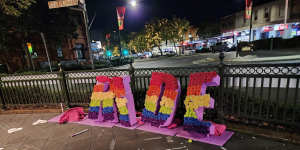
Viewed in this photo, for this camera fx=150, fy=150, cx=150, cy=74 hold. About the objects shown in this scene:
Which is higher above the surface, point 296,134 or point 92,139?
point 296,134

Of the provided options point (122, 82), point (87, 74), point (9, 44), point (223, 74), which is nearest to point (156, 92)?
point (122, 82)

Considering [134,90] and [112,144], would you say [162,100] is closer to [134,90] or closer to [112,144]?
[134,90]

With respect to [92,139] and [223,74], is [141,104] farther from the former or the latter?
[223,74]

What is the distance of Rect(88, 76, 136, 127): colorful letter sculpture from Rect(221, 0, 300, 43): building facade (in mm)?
28537

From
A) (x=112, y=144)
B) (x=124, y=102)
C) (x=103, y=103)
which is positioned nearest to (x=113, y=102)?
(x=103, y=103)

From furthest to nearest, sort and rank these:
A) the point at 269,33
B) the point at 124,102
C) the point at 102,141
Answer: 1. the point at 269,33
2. the point at 124,102
3. the point at 102,141

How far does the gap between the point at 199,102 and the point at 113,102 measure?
7.74ft

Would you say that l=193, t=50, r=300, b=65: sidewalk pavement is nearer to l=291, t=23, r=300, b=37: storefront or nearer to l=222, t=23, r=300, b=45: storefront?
l=222, t=23, r=300, b=45: storefront

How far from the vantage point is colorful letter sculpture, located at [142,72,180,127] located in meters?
3.69

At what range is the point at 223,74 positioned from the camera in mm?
3572

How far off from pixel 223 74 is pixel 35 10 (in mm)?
22191

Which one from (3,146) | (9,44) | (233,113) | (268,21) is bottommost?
(3,146)

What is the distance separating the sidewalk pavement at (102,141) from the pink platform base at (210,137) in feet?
0.29

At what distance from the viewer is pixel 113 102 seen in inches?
169
